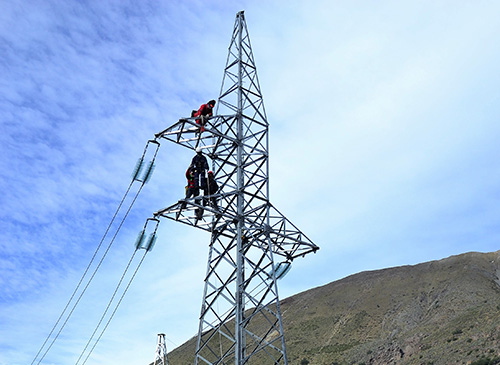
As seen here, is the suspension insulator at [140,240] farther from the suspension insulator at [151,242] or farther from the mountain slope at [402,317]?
the mountain slope at [402,317]

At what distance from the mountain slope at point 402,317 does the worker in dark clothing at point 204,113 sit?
38.9 m

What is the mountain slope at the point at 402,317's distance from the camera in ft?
179

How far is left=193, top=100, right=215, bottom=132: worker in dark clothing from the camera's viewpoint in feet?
55.8

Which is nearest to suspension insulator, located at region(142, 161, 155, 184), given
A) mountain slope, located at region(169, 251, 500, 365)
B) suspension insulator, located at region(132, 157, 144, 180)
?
suspension insulator, located at region(132, 157, 144, 180)

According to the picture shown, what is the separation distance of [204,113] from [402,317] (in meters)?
77.3

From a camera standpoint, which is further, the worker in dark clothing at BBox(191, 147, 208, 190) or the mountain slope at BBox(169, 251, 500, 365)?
the mountain slope at BBox(169, 251, 500, 365)

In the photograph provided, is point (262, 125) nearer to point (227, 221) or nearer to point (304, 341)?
point (227, 221)

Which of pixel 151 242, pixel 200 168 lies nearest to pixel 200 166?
pixel 200 168

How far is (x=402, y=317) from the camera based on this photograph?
277 ft

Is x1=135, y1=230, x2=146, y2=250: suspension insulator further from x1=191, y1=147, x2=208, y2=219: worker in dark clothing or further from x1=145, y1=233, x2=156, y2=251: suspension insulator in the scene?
x1=191, y1=147, x2=208, y2=219: worker in dark clothing

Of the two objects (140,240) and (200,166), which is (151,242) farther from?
(200,166)

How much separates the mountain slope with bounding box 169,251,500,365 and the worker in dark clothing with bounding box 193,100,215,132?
1531 inches

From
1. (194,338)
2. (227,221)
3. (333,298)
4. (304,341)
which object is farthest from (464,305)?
(227,221)

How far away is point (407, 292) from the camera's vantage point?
95375 mm
